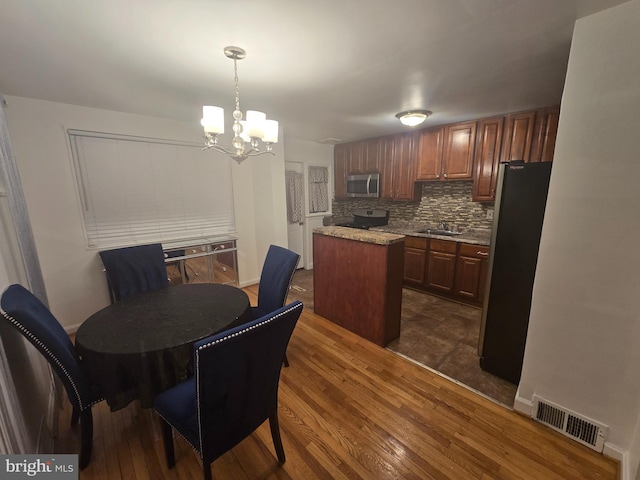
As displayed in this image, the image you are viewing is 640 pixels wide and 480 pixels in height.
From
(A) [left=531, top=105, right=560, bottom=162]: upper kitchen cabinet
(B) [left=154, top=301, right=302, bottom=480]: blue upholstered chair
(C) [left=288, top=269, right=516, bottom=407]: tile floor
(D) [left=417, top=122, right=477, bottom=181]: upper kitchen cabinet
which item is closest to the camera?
(B) [left=154, top=301, right=302, bottom=480]: blue upholstered chair

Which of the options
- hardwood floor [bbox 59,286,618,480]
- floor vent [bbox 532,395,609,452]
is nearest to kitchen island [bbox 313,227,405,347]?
hardwood floor [bbox 59,286,618,480]

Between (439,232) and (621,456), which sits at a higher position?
(439,232)

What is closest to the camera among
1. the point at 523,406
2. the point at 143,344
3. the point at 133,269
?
the point at 143,344

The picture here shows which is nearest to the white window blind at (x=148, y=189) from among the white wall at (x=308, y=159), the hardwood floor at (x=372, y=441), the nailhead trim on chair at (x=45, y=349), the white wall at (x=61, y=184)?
the white wall at (x=61, y=184)

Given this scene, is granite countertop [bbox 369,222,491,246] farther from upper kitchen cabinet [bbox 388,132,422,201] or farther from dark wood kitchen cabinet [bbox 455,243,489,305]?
upper kitchen cabinet [bbox 388,132,422,201]

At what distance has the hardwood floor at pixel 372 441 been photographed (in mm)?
1383

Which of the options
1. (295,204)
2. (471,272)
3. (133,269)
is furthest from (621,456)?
(295,204)

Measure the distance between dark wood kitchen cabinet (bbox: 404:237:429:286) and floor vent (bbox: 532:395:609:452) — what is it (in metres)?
2.08

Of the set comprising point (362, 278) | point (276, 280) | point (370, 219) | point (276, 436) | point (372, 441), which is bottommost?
point (372, 441)

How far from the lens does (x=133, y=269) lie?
7.63 ft

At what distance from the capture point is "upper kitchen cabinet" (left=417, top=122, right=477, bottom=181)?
128 inches

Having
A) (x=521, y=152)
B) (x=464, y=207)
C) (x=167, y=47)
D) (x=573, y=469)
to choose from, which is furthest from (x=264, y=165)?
(x=573, y=469)

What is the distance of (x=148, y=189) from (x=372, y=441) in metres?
3.29

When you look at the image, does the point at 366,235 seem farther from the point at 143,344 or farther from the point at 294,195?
the point at 294,195
